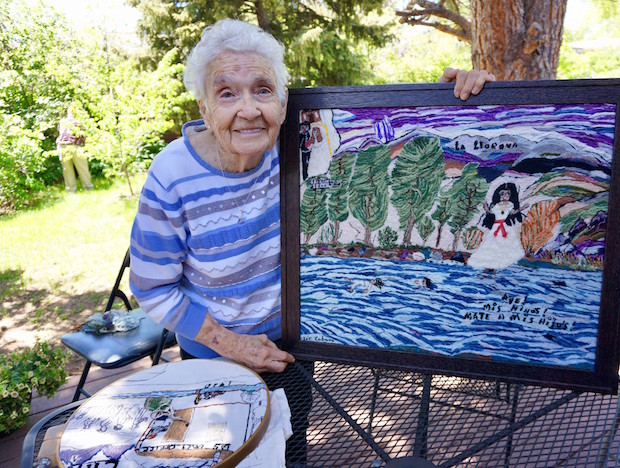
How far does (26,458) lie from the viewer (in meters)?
1.27

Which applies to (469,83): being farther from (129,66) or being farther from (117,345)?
(129,66)

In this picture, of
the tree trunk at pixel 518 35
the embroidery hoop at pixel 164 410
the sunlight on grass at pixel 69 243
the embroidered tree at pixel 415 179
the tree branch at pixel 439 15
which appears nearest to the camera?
the embroidery hoop at pixel 164 410

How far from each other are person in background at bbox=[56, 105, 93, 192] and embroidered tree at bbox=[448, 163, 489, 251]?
11544 millimetres

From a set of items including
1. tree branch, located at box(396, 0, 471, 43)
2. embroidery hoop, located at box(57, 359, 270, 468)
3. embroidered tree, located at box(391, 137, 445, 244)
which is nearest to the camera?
embroidery hoop, located at box(57, 359, 270, 468)

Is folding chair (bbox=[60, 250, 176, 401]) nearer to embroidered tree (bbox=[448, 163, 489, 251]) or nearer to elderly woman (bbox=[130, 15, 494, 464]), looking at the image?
elderly woman (bbox=[130, 15, 494, 464])

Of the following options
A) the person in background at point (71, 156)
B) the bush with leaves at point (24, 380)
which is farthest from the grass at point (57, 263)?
the bush with leaves at point (24, 380)

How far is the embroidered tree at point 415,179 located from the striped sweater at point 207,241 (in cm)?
42

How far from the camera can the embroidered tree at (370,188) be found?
4.27ft

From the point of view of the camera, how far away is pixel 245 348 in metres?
1.47

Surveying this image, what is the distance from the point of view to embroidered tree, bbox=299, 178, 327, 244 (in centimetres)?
137

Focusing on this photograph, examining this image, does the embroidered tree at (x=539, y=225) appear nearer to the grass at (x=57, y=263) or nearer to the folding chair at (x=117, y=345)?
the folding chair at (x=117, y=345)

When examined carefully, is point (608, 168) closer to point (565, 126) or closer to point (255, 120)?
point (565, 126)

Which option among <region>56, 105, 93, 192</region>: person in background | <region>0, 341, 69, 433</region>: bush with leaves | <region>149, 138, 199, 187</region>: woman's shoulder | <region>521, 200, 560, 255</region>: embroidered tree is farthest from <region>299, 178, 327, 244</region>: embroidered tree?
<region>56, 105, 93, 192</region>: person in background

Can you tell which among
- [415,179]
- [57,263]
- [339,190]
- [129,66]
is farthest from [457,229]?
[129,66]
